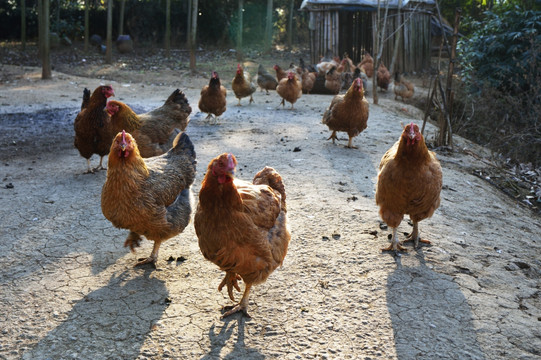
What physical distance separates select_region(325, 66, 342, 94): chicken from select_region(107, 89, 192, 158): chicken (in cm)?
893

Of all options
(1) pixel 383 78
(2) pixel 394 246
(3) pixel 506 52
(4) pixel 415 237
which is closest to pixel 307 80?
(1) pixel 383 78

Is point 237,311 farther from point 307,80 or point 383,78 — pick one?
point 383,78

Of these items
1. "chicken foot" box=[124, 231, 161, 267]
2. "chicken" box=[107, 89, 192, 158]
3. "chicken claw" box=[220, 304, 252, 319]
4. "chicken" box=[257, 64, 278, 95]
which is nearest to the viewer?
"chicken claw" box=[220, 304, 252, 319]

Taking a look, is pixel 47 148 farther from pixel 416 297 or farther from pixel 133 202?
pixel 416 297

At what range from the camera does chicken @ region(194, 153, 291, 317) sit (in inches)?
123

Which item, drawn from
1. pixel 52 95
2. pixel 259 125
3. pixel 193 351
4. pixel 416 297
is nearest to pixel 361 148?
pixel 259 125

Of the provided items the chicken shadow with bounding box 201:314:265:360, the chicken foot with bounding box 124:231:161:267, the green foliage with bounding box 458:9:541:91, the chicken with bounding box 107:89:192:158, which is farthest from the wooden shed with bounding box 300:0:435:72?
the chicken shadow with bounding box 201:314:265:360

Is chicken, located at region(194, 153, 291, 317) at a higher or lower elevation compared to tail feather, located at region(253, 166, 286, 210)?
lower

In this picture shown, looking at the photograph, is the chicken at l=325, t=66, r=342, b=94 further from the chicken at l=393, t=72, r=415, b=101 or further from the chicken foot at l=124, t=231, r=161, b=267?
the chicken foot at l=124, t=231, r=161, b=267

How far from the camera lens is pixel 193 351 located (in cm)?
316

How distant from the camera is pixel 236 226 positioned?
3.19 metres

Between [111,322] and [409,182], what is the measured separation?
2.91m

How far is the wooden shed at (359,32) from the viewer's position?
60.5 feet

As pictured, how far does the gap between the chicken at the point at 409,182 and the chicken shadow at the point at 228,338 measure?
1.86 meters
